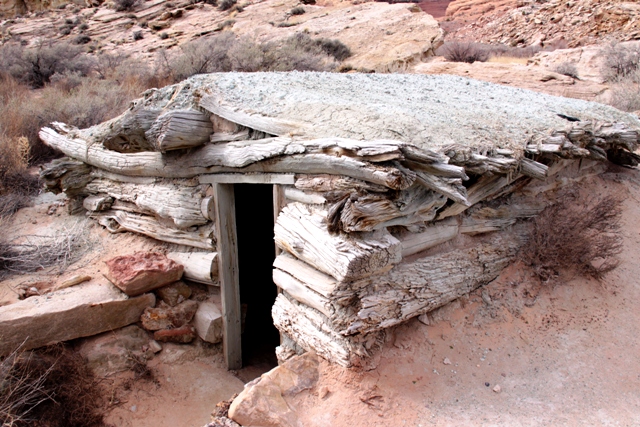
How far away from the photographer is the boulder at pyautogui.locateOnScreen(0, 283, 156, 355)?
412 centimetres

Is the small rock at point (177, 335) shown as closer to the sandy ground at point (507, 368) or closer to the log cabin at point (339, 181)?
the log cabin at point (339, 181)

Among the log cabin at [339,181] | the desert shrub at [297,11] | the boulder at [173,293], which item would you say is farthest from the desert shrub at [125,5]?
the boulder at [173,293]

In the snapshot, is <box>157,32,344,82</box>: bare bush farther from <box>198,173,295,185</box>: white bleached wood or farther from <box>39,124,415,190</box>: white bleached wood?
<box>198,173,295,185</box>: white bleached wood

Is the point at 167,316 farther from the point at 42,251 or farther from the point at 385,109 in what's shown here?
the point at 385,109

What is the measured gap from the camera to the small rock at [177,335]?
4879 millimetres

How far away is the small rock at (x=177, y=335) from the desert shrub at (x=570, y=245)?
3426 millimetres

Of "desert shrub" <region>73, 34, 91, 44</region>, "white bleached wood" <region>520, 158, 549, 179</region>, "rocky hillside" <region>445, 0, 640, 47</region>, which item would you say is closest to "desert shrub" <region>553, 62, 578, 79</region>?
"rocky hillside" <region>445, 0, 640, 47</region>

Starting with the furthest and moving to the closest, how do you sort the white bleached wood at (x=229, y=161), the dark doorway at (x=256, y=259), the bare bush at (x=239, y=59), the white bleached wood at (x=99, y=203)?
the bare bush at (x=239, y=59) < the dark doorway at (x=256, y=259) < the white bleached wood at (x=99, y=203) < the white bleached wood at (x=229, y=161)

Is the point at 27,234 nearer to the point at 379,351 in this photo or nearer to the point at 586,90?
the point at 379,351

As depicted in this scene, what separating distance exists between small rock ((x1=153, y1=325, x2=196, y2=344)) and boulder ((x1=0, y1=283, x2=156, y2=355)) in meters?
0.30

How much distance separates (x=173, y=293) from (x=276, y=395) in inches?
85.9

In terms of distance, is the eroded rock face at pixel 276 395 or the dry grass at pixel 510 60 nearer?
the eroded rock face at pixel 276 395

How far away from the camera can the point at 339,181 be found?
3256mm

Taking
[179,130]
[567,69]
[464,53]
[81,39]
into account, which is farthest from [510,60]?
[81,39]
